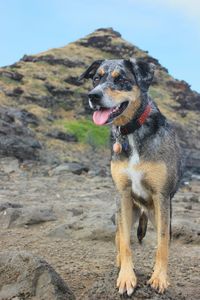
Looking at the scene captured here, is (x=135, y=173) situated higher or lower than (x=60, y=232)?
higher

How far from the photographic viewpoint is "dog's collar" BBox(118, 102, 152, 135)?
718 cm

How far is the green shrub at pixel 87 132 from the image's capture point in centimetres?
5922

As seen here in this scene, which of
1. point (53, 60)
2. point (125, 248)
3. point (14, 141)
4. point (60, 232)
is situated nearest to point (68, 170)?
point (14, 141)

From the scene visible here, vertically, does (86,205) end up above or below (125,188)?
below

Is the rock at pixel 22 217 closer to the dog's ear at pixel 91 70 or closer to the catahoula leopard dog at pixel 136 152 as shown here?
the dog's ear at pixel 91 70

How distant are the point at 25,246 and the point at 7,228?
6.24ft

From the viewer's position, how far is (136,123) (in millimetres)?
7176

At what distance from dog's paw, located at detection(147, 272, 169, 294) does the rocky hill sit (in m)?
30.0

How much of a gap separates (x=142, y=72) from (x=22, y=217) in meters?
7.56

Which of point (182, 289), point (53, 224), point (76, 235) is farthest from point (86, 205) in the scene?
point (182, 289)

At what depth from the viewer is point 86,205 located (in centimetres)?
1886

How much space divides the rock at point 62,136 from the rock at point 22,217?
131 ft

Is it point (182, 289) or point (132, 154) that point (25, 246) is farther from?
point (132, 154)

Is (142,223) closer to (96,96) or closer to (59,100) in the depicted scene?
(96,96)
